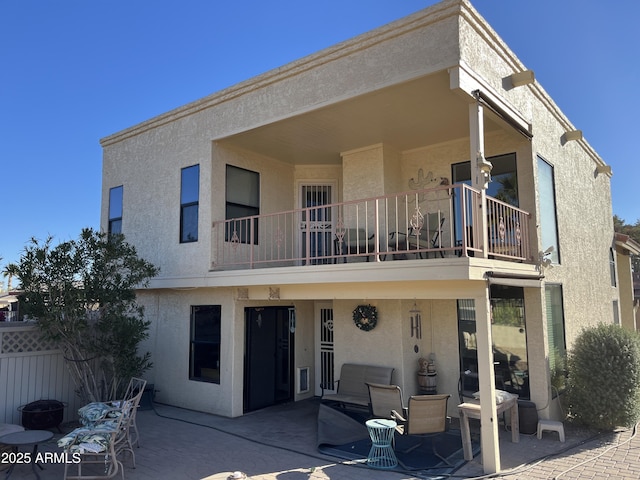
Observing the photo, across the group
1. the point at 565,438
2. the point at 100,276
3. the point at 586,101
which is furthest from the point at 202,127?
the point at 586,101

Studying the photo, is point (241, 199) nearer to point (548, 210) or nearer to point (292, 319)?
point (292, 319)

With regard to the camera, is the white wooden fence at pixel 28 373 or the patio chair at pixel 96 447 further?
the white wooden fence at pixel 28 373

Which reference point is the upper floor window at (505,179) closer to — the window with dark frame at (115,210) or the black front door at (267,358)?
the black front door at (267,358)

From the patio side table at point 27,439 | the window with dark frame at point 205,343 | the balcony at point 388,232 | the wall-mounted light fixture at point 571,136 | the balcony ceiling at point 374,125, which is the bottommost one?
the patio side table at point 27,439

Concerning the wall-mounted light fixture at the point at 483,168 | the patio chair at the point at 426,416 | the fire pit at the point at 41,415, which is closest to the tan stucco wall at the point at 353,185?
the wall-mounted light fixture at the point at 483,168

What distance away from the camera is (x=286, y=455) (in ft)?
21.6

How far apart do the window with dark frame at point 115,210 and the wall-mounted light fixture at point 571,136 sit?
1129 centimetres

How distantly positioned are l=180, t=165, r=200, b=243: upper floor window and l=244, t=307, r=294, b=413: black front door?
225cm

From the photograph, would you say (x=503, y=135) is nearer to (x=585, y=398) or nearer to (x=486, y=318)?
(x=486, y=318)

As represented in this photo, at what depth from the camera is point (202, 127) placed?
32.0 ft

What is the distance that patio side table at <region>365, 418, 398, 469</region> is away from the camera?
6.06m

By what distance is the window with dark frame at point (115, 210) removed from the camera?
11.9 metres

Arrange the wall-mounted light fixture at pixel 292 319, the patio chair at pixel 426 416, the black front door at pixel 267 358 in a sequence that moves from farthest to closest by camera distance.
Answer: the wall-mounted light fixture at pixel 292 319 → the black front door at pixel 267 358 → the patio chair at pixel 426 416

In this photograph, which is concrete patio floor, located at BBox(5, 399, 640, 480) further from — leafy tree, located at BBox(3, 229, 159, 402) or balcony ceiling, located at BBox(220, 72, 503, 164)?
balcony ceiling, located at BBox(220, 72, 503, 164)
